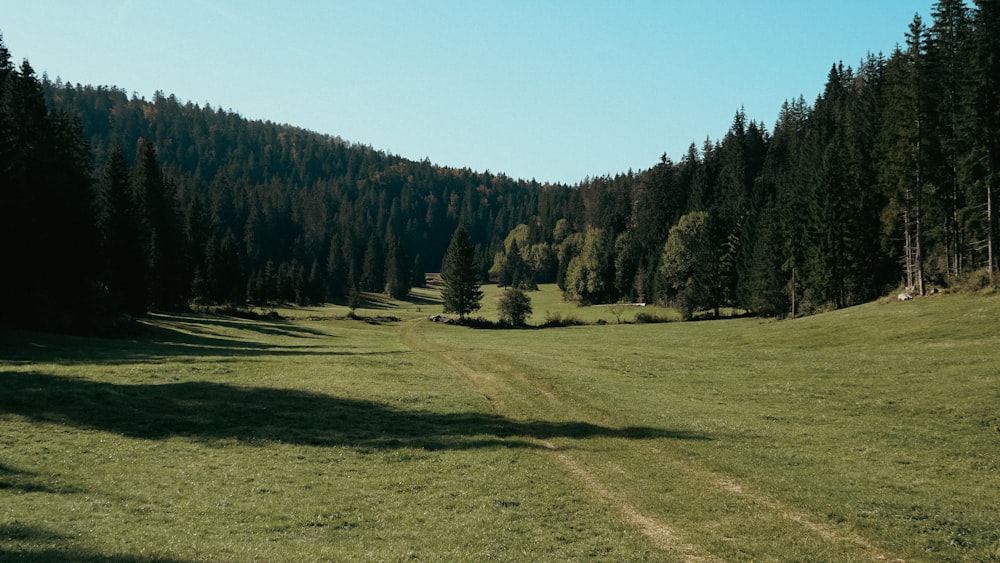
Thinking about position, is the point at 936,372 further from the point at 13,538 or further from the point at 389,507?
the point at 13,538

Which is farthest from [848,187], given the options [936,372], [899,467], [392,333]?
[899,467]

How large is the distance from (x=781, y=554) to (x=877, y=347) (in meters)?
34.7

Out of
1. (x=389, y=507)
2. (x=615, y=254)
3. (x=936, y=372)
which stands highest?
(x=615, y=254)

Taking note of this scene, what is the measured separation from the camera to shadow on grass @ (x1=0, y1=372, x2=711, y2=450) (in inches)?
819

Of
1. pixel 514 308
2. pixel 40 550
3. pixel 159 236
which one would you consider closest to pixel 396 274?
pixel 514 308

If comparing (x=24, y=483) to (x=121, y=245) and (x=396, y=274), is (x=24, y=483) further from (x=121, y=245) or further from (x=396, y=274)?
(x=396, y=274)

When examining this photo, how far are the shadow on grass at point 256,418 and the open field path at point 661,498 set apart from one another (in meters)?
1.55

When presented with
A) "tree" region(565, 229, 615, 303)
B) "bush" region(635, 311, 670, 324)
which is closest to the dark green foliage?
"bush" region(635, 311, 670, 324)

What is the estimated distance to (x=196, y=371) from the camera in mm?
31625

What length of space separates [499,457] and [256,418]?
10.4 meters

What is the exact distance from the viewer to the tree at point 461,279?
97188 millimetres

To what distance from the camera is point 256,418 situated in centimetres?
2325

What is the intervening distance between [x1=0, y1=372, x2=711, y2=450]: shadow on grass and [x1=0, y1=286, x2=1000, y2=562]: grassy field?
0.13 meters

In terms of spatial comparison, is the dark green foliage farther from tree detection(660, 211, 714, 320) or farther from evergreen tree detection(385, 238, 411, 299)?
evergreen tree detection(385, 238, 411, 299)
